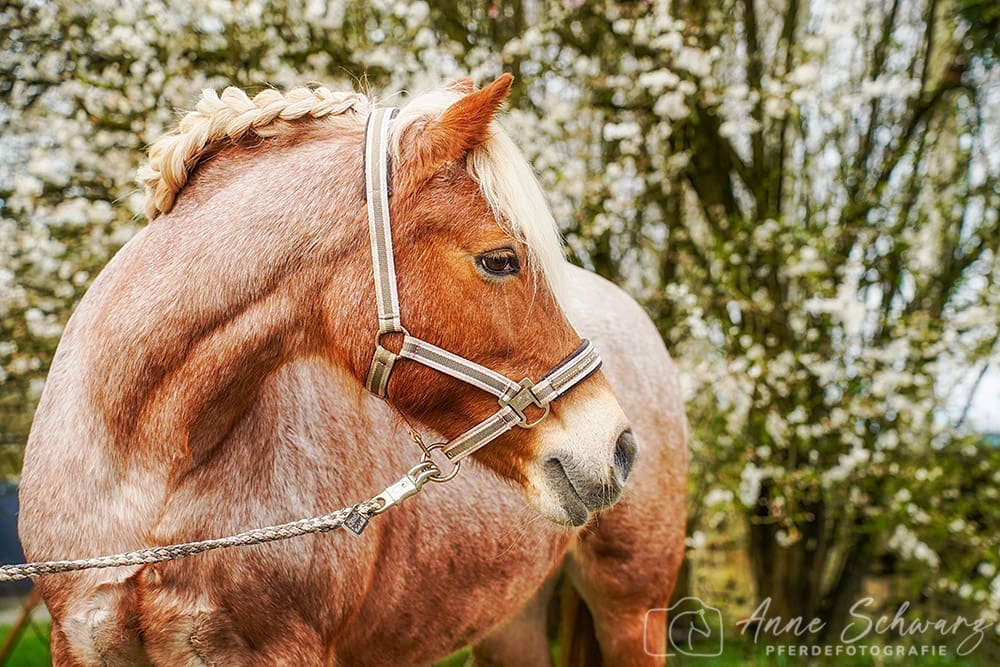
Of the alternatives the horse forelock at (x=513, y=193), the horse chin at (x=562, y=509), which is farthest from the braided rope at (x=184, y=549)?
the horse forelock at (x=513, y=193)

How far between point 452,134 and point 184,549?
3.78 feet

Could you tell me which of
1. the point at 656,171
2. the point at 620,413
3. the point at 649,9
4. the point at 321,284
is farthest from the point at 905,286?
the point at 321,284

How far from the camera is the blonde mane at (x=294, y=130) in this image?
1.96 meters

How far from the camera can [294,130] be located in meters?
2.11

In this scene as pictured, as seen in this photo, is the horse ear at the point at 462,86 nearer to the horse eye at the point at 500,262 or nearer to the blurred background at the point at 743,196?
the horse eye at the point at 500,262

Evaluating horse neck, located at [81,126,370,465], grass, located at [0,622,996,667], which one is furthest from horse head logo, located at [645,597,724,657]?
horse neck, located at [81,126,370,465]

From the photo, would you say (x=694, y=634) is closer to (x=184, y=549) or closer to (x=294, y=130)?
(x=184, y=549)

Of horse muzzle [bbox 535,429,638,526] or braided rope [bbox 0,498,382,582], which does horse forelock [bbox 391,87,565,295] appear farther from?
braided rope [bbox 0,498,382,582]

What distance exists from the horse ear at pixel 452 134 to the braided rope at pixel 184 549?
834 mm

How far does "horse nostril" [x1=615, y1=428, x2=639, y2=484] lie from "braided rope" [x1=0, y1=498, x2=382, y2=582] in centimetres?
60

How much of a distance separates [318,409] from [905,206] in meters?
5.40

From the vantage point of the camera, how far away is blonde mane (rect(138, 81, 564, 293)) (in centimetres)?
196

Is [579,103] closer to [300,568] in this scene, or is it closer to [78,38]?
[78,38]

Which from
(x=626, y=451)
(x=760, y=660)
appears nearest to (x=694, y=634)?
(x=760, y=660)
